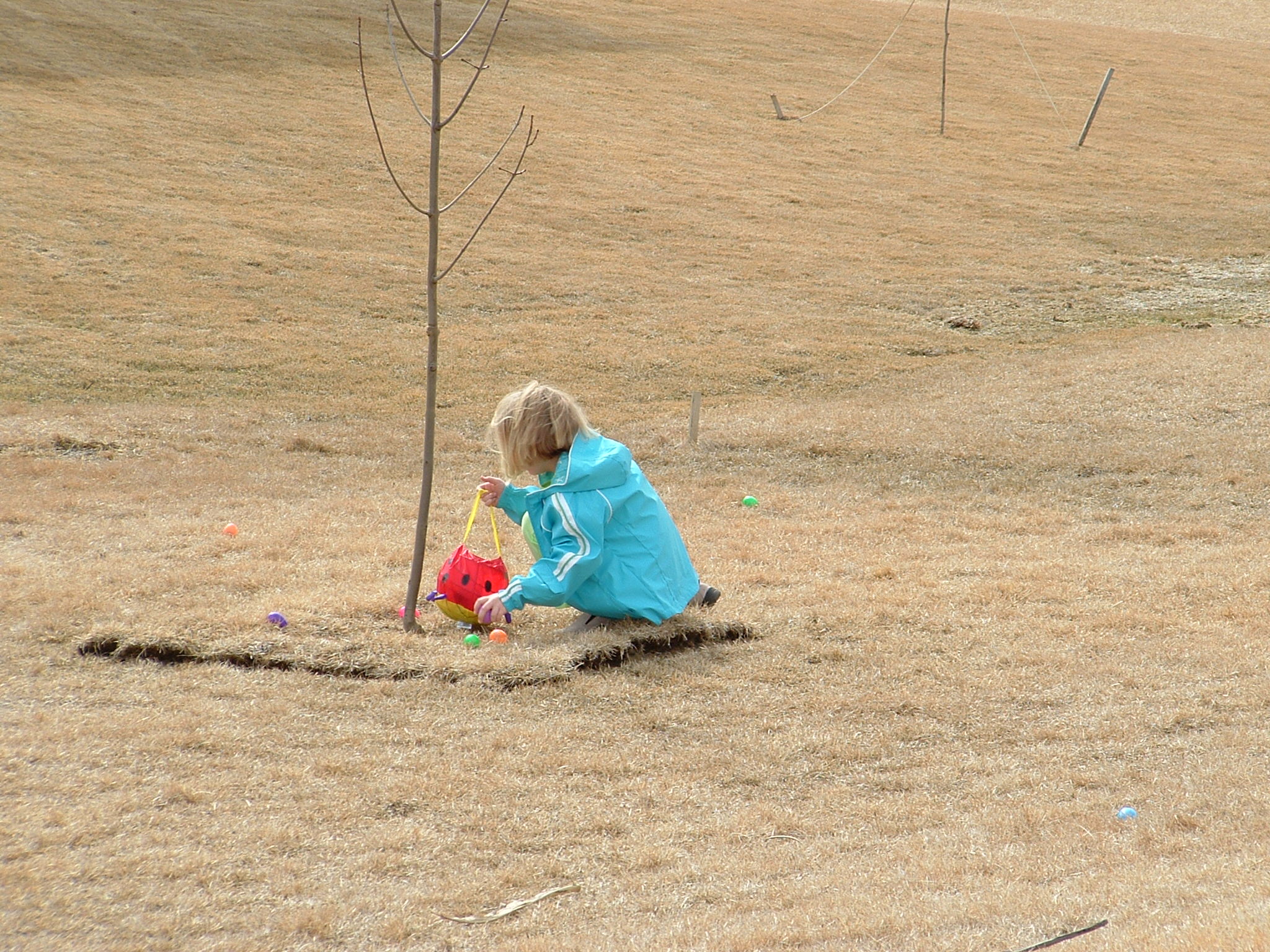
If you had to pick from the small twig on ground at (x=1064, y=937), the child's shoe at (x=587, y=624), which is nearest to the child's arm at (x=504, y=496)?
the child's shoe at (x=587, y=624)

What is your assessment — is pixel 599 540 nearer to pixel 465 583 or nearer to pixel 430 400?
pixel 465 583

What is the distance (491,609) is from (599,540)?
50 centimetres

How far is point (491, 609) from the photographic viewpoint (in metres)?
4.56

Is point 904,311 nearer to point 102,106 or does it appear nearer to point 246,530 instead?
point 246,530

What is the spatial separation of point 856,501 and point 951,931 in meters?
5.48

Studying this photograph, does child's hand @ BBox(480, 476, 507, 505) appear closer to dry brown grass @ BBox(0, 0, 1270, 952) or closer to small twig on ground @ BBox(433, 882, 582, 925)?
dry brown grass @ BBox(0, 0, 1270, 952)

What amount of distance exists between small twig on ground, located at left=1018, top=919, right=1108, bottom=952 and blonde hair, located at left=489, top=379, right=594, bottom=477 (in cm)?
263

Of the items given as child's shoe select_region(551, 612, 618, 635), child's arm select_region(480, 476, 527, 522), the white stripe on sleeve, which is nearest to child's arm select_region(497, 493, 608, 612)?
the white stripe on sleeve

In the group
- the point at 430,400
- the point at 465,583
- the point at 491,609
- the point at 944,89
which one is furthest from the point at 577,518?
the point at 944,89

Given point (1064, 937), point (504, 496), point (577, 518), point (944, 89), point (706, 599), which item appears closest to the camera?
point (1064, 937)

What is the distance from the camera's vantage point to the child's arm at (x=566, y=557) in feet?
15.2

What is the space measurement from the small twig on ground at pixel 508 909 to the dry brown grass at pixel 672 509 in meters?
0.03

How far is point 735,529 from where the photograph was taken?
7.28 meters

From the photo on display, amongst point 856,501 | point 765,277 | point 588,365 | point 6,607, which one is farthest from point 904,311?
point 6,607
